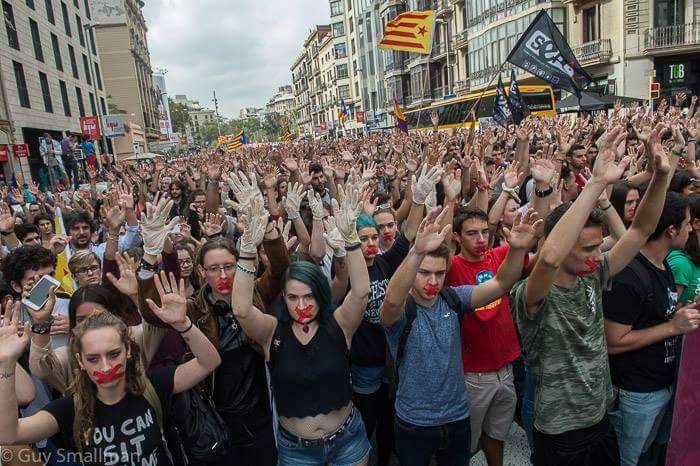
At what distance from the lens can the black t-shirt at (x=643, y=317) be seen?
102 inches

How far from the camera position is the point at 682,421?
1.55 m

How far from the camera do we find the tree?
346 ft

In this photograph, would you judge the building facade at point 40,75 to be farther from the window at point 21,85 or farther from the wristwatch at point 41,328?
the wristwatch at point 41,328

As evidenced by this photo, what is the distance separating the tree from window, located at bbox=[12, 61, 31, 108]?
8652 centimetres

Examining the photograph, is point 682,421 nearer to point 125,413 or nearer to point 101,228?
point 125,413

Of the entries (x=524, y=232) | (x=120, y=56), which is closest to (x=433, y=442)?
(x=524, y=232)

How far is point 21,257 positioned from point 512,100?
1137 cm

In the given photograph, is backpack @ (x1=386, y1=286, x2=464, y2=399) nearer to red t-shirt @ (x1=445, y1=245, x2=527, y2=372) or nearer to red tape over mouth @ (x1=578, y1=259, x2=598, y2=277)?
red t-shirt @ (x1=445, y1=245, x2=527, y2=372)

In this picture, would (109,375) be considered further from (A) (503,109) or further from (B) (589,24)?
(B) (589,24)

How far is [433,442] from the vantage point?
2648 mm

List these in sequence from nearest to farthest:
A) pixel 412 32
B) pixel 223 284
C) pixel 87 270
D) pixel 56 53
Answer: pixel 223 284, pixel 87 270, pixel 412 32, pixel 56 53

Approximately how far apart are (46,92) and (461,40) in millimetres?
30104

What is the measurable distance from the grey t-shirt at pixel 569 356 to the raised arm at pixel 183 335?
1.64 meters

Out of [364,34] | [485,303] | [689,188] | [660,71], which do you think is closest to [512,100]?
[689,188]
